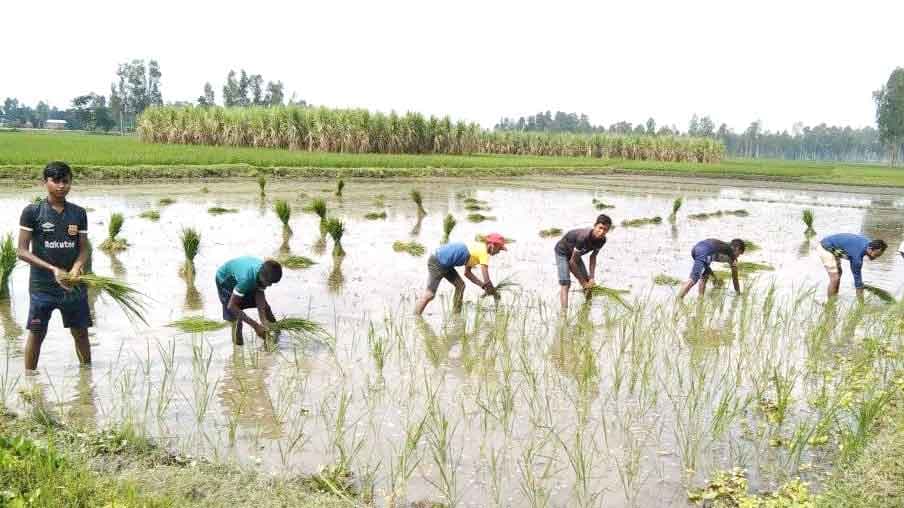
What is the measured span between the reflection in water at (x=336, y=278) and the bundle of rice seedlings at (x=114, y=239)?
2.99m

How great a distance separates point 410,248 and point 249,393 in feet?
20.6

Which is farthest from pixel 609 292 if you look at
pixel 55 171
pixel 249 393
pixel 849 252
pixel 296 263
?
pixel 55 171

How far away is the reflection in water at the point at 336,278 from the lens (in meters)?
8.29

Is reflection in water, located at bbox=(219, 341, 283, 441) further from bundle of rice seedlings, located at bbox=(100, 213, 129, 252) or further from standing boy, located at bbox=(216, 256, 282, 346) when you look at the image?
bundle of rice seedlings, located at bbox=(100, 213, 129, 252)

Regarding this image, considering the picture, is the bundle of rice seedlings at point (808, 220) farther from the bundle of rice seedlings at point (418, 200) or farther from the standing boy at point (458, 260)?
the standing boy at point (458, 260)

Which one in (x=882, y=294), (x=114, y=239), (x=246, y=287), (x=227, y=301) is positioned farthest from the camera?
(x=114, y=239)

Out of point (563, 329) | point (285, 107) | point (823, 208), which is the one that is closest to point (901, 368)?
point (563, 329)

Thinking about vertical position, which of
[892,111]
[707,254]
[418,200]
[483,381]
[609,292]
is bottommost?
[483,381]

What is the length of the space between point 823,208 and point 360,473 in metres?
21.1

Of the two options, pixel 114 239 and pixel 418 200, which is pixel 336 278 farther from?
pixel 418 200

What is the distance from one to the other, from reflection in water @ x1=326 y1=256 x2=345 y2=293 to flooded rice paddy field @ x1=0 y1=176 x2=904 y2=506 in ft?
0.12

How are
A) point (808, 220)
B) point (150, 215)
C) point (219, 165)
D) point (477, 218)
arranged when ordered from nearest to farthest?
point (150, 215)
point (808, 220)
point (477, 218)
point (219, 165)

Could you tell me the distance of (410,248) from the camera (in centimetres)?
1088

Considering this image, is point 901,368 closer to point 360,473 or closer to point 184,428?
point 360,473
